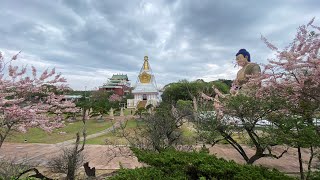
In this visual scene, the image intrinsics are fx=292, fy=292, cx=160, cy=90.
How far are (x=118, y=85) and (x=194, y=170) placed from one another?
60542 mm

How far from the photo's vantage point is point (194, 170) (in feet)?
15.5

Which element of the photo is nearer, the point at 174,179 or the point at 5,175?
the point at 174,179

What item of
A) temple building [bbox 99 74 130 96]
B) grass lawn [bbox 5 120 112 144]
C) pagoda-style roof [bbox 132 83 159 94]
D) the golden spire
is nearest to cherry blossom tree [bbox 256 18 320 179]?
grass lawn [bbox 5 120 112 144]

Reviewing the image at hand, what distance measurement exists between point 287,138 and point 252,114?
7.23 feet

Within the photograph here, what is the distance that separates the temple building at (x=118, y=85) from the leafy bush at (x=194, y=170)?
178 feet

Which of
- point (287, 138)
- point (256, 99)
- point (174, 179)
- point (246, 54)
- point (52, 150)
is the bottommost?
point (52, 150)

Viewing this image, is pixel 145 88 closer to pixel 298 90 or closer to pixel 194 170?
pixel 298 90

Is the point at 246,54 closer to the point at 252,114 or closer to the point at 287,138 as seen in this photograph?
the point at 252,114

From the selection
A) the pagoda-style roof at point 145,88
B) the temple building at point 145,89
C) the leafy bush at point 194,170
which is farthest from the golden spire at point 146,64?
the leafy bush at point 194,170

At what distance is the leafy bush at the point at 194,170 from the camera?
4406mm

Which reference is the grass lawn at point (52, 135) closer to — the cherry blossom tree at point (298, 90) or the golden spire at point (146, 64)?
the cherry blossom tree at point (298, 90)

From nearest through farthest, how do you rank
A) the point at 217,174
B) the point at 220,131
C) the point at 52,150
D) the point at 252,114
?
the point at 217,174, the point at 252,114, the point at 220,131, the point at 52,150

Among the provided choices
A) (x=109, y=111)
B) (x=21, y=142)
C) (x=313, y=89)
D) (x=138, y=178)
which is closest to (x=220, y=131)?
(x=313, y=89)

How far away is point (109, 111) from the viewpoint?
29125 mm
